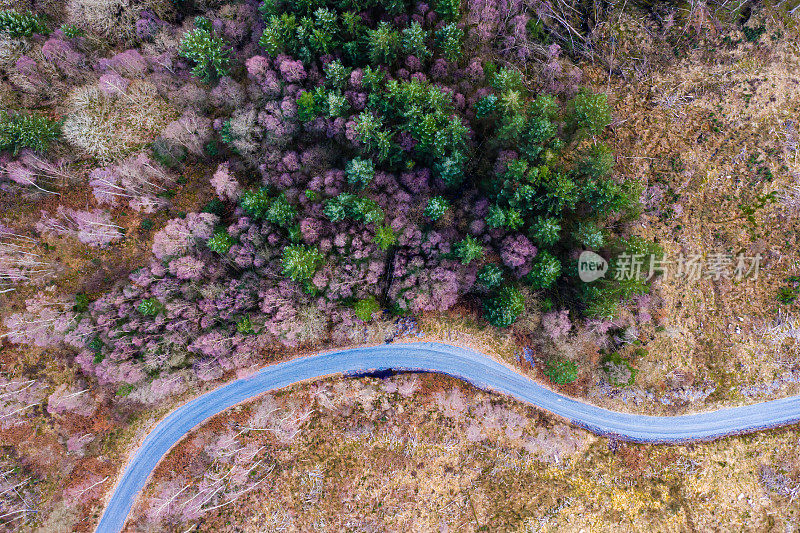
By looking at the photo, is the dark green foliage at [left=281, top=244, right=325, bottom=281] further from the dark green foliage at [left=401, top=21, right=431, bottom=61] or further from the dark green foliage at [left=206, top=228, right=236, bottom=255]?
the dark green foliage at [left=401, top=21, right=431, bottom=61]

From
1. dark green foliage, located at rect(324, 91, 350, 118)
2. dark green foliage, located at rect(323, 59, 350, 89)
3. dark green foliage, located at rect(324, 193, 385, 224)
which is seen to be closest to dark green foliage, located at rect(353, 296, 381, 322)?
dark green foliage, located at rect(324, 193, 385, 224)

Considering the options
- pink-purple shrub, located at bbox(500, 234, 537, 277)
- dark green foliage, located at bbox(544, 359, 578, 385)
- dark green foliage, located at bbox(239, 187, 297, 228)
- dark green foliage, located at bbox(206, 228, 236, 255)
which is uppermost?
dark green foliage, located at bbox(239, 187, 297, 228)

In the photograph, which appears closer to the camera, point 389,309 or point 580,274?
point 580,274

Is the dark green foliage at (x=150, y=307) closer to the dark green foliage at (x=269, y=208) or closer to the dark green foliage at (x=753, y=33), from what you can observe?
the dark green foliage at (x=269, y=208)

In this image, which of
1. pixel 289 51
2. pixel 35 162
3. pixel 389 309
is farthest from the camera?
pixel 389 309

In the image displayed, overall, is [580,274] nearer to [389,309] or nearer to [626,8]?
[389,309]

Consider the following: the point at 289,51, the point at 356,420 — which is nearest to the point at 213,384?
the point at 356,420
